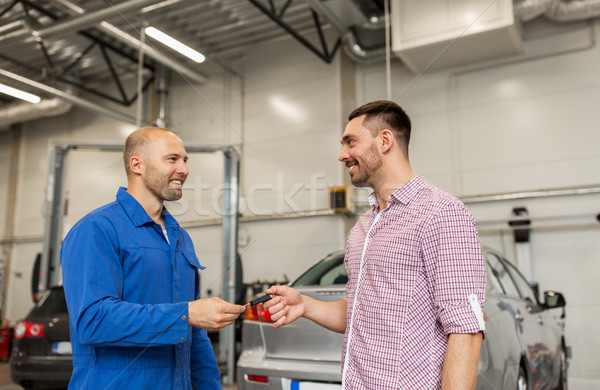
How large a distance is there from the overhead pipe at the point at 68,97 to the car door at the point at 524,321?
820 centimetres

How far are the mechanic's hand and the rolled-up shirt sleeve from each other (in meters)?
0.53

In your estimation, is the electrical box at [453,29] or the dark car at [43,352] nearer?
the dark car at [43,352]

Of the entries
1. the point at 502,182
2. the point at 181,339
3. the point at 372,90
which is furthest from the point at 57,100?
the point at 181,339

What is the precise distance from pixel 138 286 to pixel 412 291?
2.80 feet

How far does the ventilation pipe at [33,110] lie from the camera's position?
10734mm

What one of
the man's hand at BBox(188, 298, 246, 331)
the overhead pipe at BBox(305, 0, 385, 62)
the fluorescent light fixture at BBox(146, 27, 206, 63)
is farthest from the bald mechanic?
the overhead pipe at BBox(305, 0, 385, 62)

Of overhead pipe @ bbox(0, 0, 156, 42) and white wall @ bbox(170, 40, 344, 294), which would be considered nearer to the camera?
overhead pipe @ bbox(0, 0, 156, 42)

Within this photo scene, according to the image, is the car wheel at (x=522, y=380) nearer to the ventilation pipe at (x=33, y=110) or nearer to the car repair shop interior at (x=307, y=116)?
the car repair shop interior at (x=307, y=116)

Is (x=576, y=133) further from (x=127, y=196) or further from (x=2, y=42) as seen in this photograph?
(x=2, y=42)

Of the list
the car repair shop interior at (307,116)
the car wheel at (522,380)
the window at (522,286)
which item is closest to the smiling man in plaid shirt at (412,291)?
the car wheel at (522,380)

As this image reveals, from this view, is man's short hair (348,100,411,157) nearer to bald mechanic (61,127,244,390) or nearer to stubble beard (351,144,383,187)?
stubble beard (351,144,383,187)

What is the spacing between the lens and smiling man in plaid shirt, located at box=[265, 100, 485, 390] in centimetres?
135

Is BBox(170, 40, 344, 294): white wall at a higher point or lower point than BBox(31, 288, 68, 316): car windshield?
higher

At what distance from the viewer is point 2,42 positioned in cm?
985
